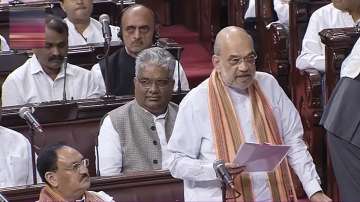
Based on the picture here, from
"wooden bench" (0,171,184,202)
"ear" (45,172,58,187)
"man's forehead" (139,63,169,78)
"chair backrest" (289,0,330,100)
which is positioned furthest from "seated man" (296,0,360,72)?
"ear" (45,172,58,187)

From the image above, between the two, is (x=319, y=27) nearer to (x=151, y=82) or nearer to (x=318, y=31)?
(x=318, y=31)

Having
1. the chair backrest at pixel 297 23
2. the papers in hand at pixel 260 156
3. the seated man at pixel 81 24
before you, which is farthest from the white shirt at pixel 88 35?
the papers in hand at pixel 260 156

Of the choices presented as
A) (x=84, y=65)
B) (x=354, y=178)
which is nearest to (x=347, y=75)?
(x=354, y=178)

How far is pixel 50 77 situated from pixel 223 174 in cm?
225

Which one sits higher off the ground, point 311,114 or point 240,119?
point 240,119

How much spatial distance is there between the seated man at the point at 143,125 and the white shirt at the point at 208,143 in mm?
688

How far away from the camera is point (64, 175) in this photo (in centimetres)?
354

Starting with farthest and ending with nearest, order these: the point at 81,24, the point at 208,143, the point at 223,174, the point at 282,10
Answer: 1. the point at 282,10
2. the point at 81,24
3. the point at 208,143
4. the point at 223,174

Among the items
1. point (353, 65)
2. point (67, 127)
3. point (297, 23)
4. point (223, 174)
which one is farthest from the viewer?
point (297, 23)

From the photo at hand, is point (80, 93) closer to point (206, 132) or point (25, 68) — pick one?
point (25, 68)

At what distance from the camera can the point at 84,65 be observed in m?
5.85

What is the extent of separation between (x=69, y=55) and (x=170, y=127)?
1555mm

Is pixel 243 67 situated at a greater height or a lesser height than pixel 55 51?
greater

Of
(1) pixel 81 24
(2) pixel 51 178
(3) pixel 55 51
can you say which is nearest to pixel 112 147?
(2) pixel 51 178
